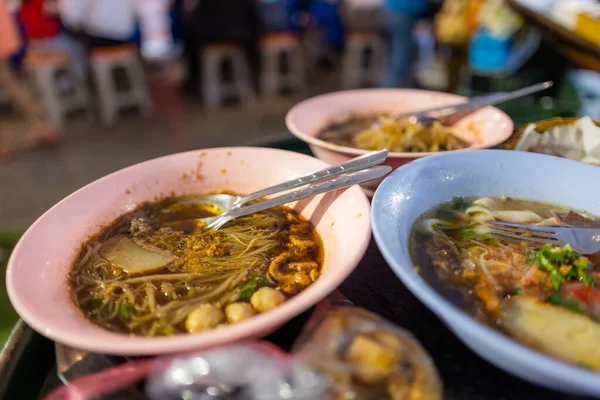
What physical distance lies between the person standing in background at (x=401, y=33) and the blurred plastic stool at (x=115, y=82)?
3919mm

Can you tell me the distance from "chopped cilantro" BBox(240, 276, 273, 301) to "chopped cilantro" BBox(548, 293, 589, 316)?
753mm

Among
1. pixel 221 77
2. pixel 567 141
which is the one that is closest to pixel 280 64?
pixel 221 77

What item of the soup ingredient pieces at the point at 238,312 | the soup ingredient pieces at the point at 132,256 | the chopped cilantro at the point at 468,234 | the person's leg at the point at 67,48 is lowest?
the person's leg at the point at 67,48

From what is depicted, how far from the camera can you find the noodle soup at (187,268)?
117 centimetres

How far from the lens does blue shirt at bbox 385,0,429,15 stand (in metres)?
5.88

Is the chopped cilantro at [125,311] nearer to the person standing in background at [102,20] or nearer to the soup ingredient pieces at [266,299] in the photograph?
the soup ingredient pieces at [266,299]

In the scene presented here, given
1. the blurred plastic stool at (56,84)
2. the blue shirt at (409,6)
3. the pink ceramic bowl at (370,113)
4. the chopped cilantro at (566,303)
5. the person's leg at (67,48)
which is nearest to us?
the chopped cilantro at (566,303)

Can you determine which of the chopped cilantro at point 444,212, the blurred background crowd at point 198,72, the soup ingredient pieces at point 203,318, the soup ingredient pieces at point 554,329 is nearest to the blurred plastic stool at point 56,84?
the blurred background crowd at point 198,72

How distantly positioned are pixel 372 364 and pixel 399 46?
6.22 meters

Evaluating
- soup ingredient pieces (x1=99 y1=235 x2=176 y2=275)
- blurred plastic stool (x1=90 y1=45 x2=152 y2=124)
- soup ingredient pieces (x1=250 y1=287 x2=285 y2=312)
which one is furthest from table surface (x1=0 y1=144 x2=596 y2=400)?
blurred plastic stool (x1=90 y1=45 x2=152 y2=124)

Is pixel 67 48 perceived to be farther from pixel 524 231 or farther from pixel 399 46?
pixel 524 231

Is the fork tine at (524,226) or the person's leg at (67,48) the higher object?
the fork tine at (524,226)

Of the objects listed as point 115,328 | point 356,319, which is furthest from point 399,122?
point 115,328

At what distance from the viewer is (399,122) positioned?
2.33m
